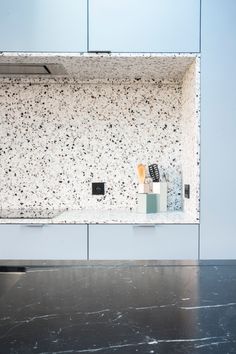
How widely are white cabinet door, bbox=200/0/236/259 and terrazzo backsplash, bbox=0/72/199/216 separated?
446 mm

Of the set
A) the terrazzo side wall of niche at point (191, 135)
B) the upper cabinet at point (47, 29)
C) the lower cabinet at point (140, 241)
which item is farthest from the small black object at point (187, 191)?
the upper cabinet at point (47, 29)

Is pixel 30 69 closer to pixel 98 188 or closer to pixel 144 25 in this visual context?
pixel 144 25

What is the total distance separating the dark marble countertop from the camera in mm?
444

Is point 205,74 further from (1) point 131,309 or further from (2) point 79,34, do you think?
(1) point 131,309

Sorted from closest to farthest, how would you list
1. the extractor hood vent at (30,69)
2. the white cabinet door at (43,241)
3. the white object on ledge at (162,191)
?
the white cabinet door at (43,241) < the extractor hood vent at (30,69) < the white object on ledge at (162,191)

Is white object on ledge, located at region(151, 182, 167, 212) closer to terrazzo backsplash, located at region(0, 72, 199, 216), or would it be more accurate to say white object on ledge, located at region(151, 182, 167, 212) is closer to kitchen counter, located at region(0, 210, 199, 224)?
terrazzo backsplash, located at region(0, 72, 199, 216)

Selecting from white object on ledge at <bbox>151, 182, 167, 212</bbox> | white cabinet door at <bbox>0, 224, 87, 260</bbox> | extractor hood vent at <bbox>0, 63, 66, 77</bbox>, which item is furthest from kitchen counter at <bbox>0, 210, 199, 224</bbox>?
extractor hood vent at <bbox>0, 63, 66, 77</bbox>

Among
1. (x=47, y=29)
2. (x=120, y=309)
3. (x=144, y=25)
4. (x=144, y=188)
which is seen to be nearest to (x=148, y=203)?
(x=144, y=188)

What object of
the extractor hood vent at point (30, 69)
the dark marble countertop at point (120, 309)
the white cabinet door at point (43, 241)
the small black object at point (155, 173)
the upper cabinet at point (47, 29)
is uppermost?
the upper cabinet at point (47, 29)

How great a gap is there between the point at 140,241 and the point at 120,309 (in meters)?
1.14

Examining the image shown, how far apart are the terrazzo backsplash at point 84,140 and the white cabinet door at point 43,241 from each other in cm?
50

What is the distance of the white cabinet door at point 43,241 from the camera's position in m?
1.68

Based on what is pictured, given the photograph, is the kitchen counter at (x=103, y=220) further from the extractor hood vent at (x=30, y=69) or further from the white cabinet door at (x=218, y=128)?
the extractor hood vent at (x=30, y=69)

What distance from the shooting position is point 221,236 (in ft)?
5.67
